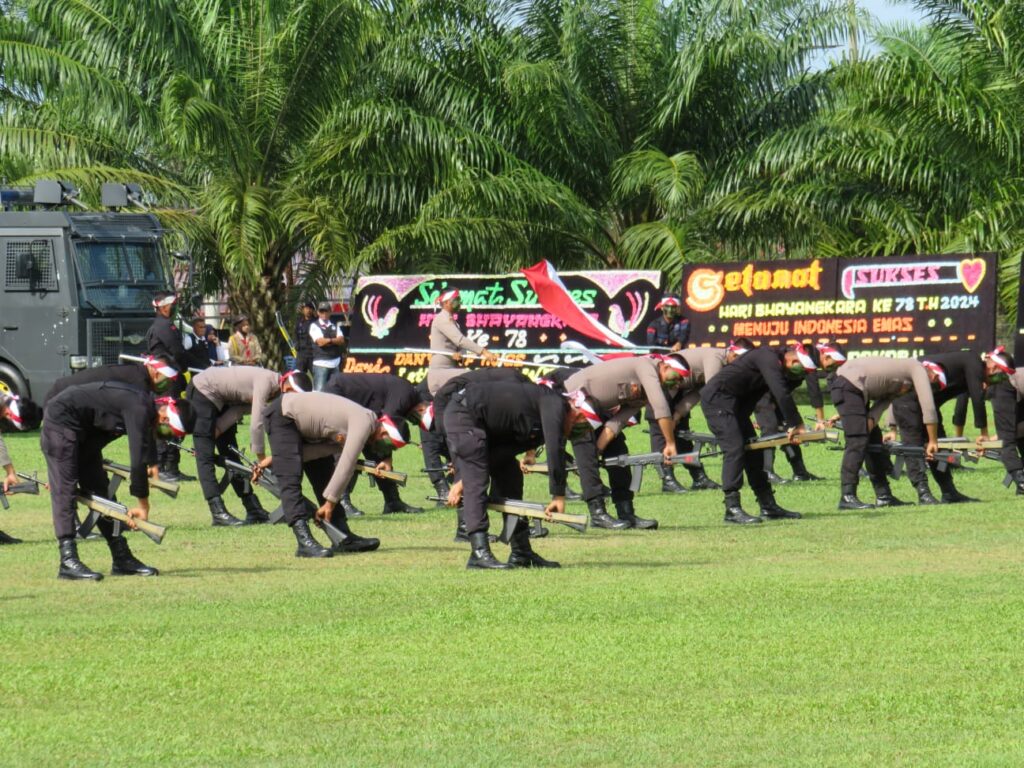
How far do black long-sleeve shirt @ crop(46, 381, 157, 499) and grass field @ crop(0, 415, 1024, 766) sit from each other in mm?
891

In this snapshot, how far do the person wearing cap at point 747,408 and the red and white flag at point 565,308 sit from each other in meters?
12.5

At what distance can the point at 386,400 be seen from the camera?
17.1 meters

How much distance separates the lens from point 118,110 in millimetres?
31375

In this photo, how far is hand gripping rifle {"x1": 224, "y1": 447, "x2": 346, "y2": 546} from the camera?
13461mm

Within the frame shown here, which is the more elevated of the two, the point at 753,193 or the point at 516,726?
the point at 753,193

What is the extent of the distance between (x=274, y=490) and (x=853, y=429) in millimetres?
5390

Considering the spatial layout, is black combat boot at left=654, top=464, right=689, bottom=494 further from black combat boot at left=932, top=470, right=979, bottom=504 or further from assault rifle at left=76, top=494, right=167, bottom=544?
assault rifle at left=76, top=494, right=167, bottom=544

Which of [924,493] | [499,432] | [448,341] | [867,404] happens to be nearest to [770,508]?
[867,404]

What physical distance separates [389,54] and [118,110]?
4.78 meters

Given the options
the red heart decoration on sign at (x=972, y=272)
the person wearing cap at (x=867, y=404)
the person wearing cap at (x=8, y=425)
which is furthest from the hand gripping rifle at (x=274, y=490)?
the red heart decoration on sign at (x=972, y=272)

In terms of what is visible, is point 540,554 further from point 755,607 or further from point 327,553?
point 755,607

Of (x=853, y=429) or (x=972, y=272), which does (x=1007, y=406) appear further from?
(x=972, y=272)

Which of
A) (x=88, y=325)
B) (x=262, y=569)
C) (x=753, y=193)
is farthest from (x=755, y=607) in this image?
(x=753, y=193)

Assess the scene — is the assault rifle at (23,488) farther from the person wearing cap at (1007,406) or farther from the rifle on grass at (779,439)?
the person wearing cap at (1007,406)
